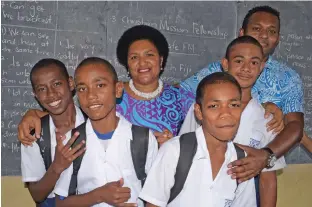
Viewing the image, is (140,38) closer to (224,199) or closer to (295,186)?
(224,199)

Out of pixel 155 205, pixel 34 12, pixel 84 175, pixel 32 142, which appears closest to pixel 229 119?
pixel 155 205

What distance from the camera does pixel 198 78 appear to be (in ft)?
9.38

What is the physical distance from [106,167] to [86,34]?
1655 millimetres

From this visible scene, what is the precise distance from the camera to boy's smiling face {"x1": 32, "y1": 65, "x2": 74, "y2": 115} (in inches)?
94.0

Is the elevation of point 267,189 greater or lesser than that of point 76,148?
lesser

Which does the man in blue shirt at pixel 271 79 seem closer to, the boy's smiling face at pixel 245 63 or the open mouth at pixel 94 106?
the boy's smiling face at pixel 245 63

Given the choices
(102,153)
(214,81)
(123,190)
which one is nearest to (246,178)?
(214,81)

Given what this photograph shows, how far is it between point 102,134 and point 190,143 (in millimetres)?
461

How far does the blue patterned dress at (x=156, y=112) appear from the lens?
2492 millimetres

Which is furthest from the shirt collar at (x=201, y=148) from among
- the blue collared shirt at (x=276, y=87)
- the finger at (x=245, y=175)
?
the blue collared shirt at (x=276, y=87)

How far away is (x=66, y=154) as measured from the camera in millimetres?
2084

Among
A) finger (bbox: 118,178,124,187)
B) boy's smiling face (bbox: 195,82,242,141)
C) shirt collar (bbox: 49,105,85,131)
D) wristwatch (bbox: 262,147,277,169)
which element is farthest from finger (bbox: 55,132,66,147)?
wristwatch (bbox: 262,147,277,169)

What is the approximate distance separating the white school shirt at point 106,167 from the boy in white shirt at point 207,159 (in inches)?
5.0

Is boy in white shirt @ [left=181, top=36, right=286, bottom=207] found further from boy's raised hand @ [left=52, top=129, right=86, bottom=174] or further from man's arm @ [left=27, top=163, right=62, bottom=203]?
man's arm @ [left=27, top=163, right=62, bottom=203]
